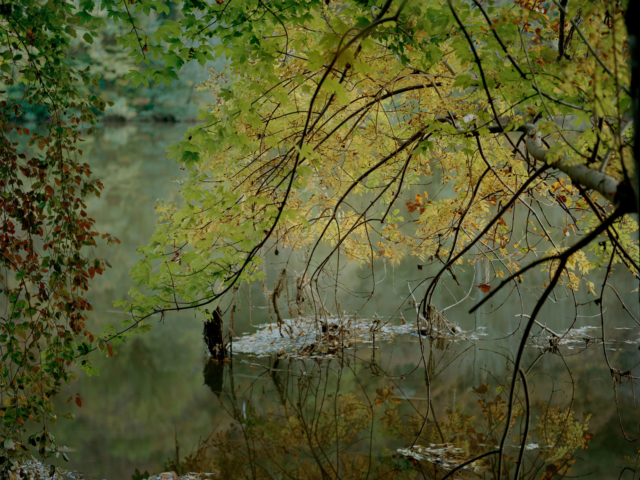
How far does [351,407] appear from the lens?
5047mm

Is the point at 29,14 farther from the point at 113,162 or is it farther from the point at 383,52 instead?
the point at 113,162

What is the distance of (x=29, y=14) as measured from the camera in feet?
8.20

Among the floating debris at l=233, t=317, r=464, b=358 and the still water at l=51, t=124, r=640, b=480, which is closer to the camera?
the still water at l=51, t=124, r=640, b=480

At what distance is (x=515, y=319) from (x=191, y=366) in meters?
5.41

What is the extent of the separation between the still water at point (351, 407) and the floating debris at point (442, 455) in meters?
0.02

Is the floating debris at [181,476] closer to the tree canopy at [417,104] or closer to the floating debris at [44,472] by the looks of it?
the floating debris at [44,472]

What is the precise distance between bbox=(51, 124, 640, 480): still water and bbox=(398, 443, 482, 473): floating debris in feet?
0.08

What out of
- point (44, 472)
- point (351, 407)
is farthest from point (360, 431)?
point (44, 472)

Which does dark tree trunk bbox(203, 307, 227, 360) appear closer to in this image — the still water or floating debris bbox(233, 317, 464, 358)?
the still water

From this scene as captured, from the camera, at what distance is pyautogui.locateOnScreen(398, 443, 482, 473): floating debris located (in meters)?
3.70

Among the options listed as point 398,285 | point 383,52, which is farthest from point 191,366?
point 398,285

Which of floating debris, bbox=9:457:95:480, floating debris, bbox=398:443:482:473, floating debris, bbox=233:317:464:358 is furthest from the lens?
floating debris, bbox=233:317:464:358

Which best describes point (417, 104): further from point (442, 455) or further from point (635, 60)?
point (635, 60)

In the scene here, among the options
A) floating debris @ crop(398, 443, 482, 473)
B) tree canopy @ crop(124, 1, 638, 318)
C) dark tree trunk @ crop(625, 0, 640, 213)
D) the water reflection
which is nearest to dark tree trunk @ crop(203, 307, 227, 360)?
the water reflection
